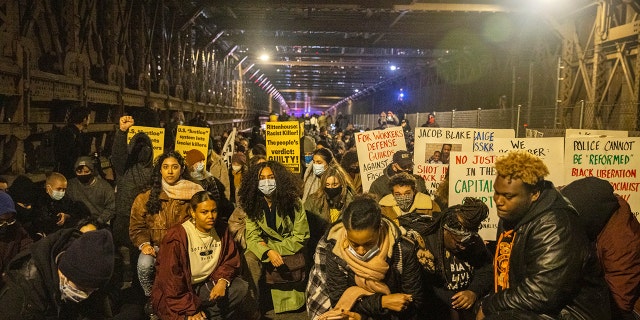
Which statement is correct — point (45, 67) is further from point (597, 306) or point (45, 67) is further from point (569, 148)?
point (597, 306)

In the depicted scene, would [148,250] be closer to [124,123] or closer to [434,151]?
[124,123]

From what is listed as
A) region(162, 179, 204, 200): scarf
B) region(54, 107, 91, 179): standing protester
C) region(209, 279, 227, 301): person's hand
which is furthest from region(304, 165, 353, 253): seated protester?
region(54, 107, 91, 179): standing protester

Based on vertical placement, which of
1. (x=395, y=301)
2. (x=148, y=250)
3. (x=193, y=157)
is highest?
(x=193, y=157)

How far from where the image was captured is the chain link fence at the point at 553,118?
39.7 feet

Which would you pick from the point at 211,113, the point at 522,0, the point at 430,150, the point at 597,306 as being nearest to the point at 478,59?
the point at 522,0

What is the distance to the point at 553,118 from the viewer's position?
15.3 metres

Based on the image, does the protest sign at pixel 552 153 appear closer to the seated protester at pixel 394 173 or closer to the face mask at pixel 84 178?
the seated protester at pixel 394 173

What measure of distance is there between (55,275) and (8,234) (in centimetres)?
187

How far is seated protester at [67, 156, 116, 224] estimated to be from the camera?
259 inches


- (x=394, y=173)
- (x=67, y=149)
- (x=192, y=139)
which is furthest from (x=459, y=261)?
(x=192, y=139)

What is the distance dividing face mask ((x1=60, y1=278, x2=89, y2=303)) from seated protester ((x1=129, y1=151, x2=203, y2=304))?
208 centimetres

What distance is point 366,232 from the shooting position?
3465mm

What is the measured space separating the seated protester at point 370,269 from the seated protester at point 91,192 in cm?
396

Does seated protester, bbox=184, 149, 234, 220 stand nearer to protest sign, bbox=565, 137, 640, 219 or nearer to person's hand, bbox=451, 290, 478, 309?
person's hand, bbox=451, 290, 478, 309
